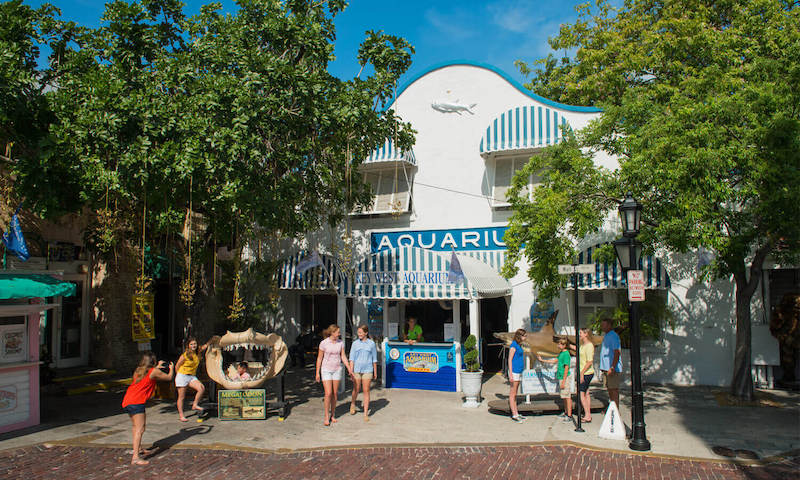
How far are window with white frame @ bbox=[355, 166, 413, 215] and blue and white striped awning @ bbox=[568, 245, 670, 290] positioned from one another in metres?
5.50

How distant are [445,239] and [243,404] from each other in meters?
7.77

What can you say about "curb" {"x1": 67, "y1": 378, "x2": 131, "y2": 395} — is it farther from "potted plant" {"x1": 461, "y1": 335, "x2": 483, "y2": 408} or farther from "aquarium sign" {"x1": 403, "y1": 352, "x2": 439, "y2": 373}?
"potted plant" {"x1": 461, "y1": 335, "x2": 483, "y2": 408}

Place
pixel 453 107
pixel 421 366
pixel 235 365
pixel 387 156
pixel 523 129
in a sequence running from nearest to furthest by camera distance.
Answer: pixel 235 365
pixel 421 366
pixel 523 129
pixel 387 156
pixel 453 107

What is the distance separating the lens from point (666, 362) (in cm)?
1374

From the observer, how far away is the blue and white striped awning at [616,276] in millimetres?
12289

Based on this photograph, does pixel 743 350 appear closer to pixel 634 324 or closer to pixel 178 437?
pixel 634 324

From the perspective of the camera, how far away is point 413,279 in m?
12.9

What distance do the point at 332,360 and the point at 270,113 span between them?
4.72m

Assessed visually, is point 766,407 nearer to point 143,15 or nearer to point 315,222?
point 315,222

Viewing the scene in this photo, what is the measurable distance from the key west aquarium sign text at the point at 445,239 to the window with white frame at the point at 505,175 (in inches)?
36.6

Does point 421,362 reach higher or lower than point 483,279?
lower

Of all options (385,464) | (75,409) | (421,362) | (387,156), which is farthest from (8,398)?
(387,156)

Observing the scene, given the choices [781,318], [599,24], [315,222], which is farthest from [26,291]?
[599,24]

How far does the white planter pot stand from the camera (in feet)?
36.6
